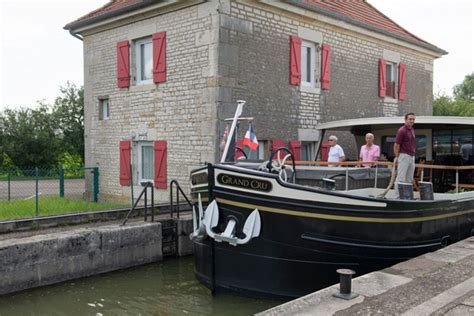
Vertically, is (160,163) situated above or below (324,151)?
below

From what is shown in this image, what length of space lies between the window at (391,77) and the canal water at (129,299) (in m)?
10.4

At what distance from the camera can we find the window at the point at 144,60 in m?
12.2

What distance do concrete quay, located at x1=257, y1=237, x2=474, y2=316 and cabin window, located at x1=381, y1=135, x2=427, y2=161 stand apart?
4.42m

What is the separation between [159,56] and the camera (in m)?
11.6

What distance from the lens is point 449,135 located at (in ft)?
30.9

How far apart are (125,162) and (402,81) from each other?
946 centimetres

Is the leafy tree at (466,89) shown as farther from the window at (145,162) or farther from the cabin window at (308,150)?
the window at (145,162)

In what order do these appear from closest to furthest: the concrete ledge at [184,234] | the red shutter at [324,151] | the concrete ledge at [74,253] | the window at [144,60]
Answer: the concrete ledge at [74,253], the concrete ledge at [184,234], the window at [144,60], the red shutter at [324,151]

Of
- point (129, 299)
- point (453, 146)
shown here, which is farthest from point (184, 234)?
point (453, 146)

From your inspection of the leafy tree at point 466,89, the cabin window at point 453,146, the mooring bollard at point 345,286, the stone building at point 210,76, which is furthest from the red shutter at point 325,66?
the leafy tree at point 466,89

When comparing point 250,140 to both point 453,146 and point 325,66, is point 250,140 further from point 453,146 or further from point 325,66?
point 325,66

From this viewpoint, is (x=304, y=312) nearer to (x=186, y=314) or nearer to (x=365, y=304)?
(x=365, y=304)

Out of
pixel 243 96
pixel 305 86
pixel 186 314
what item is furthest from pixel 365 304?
pixel 305 86

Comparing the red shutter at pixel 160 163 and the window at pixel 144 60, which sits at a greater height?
the window at pixel 144 60
